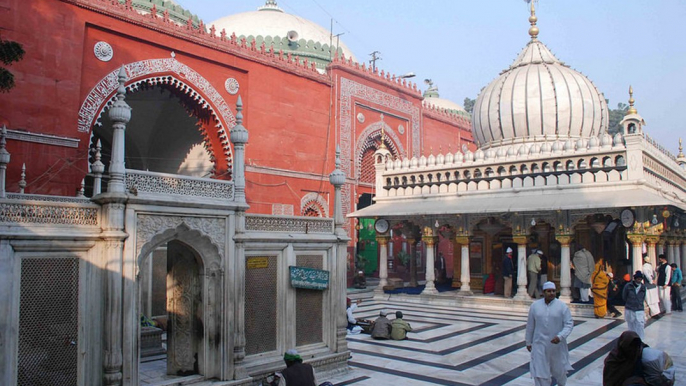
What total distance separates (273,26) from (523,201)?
13241 mm

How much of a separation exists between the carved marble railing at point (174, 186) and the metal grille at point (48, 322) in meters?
0.89

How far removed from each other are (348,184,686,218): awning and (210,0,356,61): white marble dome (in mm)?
9102

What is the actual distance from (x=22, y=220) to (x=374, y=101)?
1596 cm

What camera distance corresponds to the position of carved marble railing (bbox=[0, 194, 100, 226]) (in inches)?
179

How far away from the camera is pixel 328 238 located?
6.93m

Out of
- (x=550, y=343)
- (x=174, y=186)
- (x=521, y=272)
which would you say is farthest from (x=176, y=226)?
(x=521, y=272)

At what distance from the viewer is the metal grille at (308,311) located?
21.5 ft

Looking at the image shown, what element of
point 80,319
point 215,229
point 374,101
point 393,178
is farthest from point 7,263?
point 374,101

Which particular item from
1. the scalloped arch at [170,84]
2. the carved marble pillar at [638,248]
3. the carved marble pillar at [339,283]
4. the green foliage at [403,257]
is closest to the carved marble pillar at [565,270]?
the carved marble pillar at [638,248]

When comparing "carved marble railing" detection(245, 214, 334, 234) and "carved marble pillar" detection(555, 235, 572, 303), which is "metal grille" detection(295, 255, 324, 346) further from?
"carved marble pillar" detection(555, 235, 572, 303)

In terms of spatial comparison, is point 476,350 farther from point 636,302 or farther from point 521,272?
point 521,272

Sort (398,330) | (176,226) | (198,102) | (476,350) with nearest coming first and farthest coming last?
(176,226)
(476,350)
(398,330)
(198,102)

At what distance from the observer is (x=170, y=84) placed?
13883 millimetres

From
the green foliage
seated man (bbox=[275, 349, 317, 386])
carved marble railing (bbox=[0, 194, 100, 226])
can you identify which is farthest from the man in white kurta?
the green foliage
